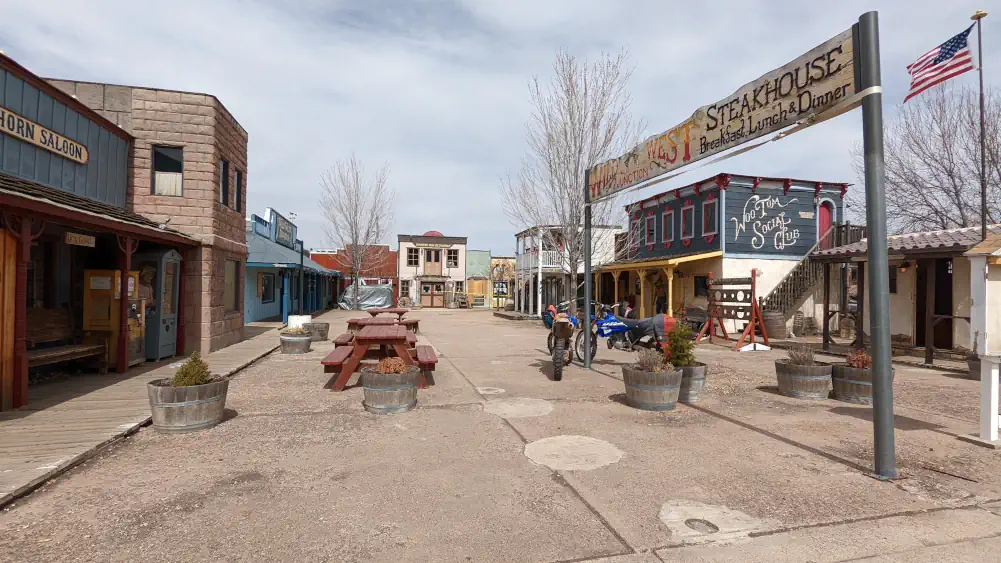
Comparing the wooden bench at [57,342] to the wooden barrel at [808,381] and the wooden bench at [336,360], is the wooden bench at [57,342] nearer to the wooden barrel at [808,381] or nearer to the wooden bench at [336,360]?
the wooden bench at [336,360]

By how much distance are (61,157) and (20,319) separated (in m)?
4.07

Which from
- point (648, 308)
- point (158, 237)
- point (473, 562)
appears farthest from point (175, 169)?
point (648, 308)

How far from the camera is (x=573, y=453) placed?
15.7ft

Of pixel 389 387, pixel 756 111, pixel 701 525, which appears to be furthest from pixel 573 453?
pixel 756 111

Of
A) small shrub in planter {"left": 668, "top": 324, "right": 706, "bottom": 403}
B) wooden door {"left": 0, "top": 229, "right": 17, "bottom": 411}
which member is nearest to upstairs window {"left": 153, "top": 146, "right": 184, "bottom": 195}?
wooden door {"left": 0, "top": 229, "right": 17, "bottom": 411}

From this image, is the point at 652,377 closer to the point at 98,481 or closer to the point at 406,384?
the point at 406,384

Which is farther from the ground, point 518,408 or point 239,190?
point 239,190

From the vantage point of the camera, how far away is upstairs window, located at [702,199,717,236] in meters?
19.1

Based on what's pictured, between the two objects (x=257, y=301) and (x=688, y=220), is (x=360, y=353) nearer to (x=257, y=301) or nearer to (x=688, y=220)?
(x=257, y=301)

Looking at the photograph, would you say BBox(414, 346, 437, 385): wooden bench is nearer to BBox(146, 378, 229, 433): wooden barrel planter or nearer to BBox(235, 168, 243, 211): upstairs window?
BBox(146, 378, 229, 433): wooden barrel planter

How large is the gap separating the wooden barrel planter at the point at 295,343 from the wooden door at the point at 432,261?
32965 mm

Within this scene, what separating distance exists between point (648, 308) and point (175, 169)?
1810 cm

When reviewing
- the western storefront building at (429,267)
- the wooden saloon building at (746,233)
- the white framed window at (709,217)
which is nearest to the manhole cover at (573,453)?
the wooden saloon building at (746,233)

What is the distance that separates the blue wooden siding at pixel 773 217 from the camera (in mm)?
18656
